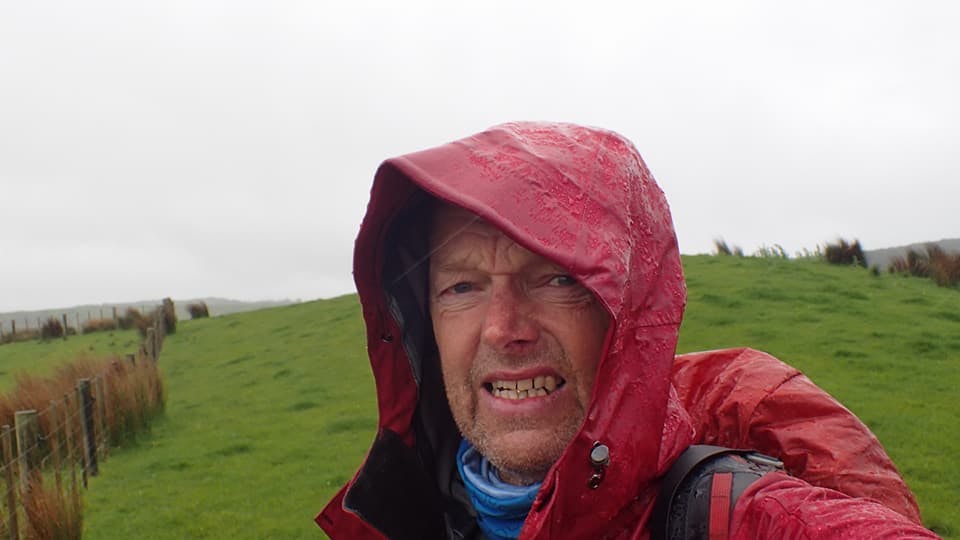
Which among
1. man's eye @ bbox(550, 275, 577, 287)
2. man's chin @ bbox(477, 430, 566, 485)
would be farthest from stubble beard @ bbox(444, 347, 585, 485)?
man's eye @ bbox(550, 275, 577, 287)

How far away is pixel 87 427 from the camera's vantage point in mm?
12094

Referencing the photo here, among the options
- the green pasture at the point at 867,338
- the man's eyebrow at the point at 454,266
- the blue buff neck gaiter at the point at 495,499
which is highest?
the man's eyebrow at the point at 454,266

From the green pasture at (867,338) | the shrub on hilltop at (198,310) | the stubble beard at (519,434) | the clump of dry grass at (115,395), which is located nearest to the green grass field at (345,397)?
the green pasture at (867,338)

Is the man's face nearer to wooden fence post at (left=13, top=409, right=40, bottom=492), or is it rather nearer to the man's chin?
the man's chin

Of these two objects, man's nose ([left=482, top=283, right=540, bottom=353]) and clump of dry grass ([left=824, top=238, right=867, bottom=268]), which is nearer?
man's nose ([left=482, top=283, right=540, bottom=353])

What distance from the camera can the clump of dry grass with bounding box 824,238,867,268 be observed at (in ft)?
76.0

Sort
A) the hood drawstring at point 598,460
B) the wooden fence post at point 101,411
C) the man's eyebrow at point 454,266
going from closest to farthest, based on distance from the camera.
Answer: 1. the hood drawstring at point 598,460
2. the man's eyebrow at point 454,266
3. the wooden fence post at point 101,411

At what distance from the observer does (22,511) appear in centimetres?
832

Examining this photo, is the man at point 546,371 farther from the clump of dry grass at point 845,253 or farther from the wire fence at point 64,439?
the clump of dry grass at point 845,253

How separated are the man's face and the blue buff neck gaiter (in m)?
0.07

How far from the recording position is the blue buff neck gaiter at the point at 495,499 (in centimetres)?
237

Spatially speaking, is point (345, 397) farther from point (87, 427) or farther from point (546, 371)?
point (546, 371)

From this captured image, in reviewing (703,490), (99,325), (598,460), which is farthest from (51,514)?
(99,325)

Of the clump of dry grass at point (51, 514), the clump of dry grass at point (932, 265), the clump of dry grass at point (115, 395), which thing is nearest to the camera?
the clump of dry grass at point (51, 514)
